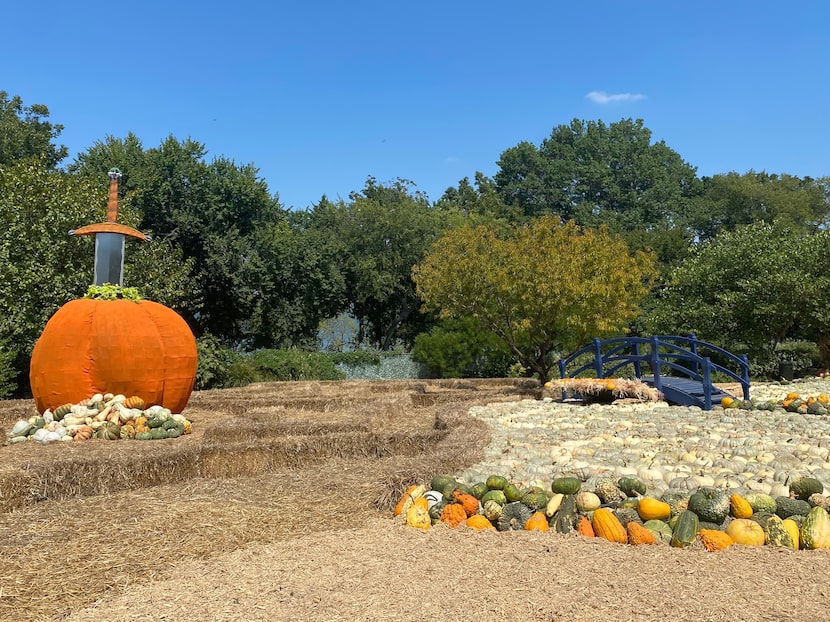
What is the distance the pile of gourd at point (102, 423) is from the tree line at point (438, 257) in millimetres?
7211

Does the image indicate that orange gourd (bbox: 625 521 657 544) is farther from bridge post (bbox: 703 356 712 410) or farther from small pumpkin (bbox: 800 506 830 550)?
bridge post (bbox: 703 356 712 410)

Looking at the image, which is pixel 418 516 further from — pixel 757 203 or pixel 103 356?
pixel 757 203

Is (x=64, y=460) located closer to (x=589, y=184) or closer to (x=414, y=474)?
(x=414, y=474)

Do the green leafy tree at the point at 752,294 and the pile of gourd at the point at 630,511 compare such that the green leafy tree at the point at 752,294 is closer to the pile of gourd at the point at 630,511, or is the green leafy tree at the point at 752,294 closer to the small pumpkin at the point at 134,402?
the small pumpkin at the point at 134,402

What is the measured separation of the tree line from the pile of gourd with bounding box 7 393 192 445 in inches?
284

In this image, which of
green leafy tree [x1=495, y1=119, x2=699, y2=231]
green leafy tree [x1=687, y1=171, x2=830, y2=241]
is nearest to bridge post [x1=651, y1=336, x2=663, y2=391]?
green leafy tree [x1=687, y1=171, x2=830, y2=241]

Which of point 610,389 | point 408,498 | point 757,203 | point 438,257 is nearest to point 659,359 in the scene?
point 610,389

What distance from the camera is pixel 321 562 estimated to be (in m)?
3.93

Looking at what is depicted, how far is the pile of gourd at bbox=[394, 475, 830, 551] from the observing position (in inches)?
171

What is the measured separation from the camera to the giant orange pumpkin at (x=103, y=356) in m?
9.02

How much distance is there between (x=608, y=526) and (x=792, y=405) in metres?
7.91

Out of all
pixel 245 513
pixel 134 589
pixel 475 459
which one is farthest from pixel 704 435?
pixel 134 589

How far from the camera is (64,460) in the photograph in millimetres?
6309

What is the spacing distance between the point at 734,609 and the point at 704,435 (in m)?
4.97
